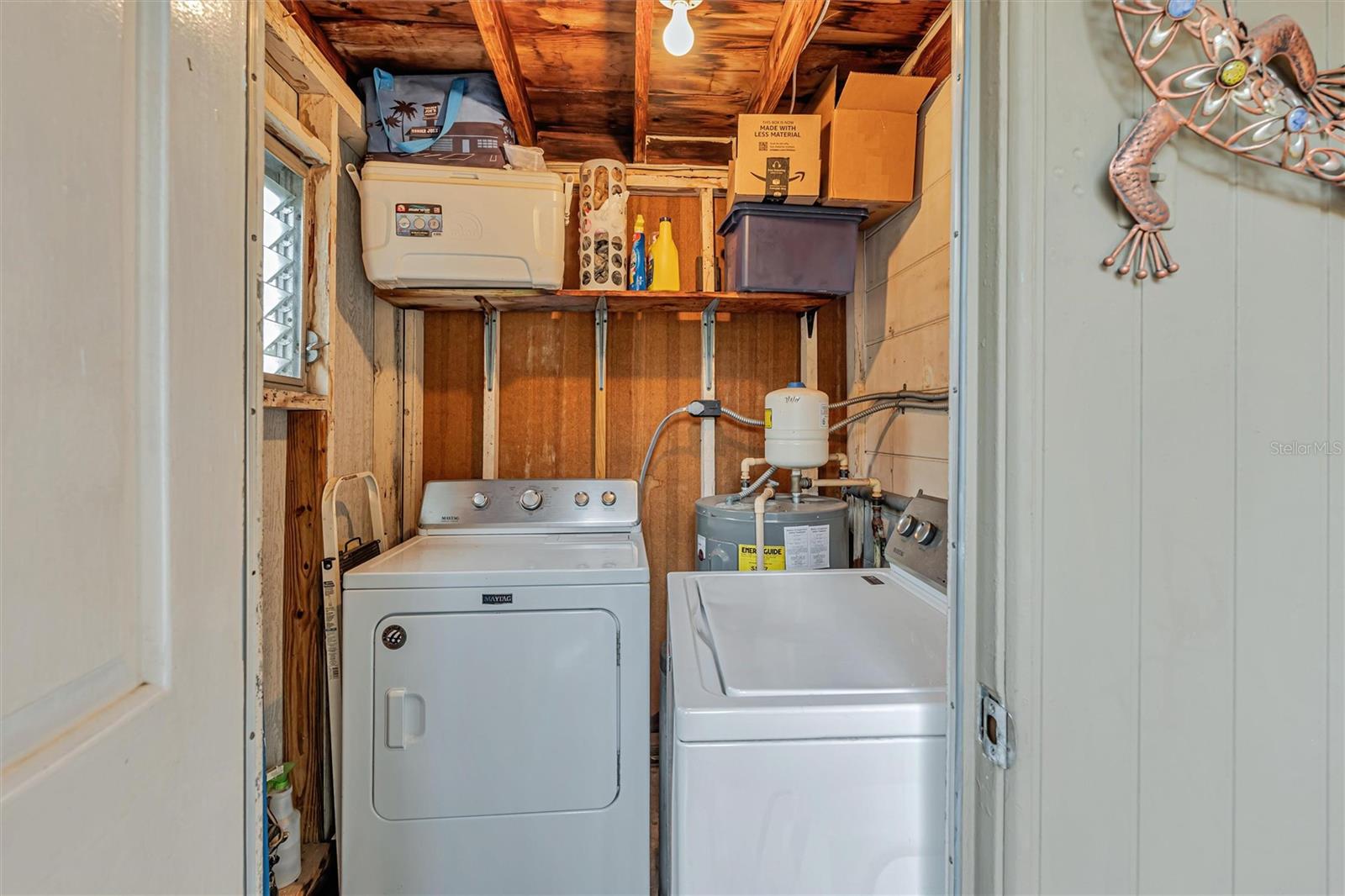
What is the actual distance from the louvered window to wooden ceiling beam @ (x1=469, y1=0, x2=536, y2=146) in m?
0.65

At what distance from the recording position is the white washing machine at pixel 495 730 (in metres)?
1.53

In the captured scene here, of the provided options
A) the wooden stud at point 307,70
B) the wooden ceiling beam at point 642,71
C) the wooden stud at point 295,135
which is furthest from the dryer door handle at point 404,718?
the wooden ceiling beam at point 642,71

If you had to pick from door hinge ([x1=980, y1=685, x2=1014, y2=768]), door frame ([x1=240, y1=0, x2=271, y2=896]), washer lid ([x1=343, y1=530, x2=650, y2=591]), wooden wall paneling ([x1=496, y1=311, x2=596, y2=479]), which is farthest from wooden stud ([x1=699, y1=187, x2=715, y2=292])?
door hinge ([x1=980, y1=685, x2=1014, y2=768])

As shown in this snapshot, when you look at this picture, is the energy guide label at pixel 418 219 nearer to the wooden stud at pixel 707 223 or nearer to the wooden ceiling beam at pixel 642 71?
the wooden ceiling beam at pixel 642 71

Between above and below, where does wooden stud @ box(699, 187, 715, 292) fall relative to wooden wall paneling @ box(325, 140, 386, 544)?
above

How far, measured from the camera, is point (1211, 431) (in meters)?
0.65

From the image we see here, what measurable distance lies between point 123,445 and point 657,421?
197 centimetres

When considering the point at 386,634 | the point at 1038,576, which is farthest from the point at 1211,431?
the point at 386,634

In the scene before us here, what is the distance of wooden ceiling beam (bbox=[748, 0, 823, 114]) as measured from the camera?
1.50 metres

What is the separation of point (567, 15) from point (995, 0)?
1.38 meters

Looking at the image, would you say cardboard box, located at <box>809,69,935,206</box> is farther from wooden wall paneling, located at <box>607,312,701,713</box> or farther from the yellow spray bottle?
wooden wall paneling, located at <box>607,312,701,713</box>

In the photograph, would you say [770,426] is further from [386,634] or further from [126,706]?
[126,706]

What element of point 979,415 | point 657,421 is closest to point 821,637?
point 979,415

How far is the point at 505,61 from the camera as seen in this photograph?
1.70m
